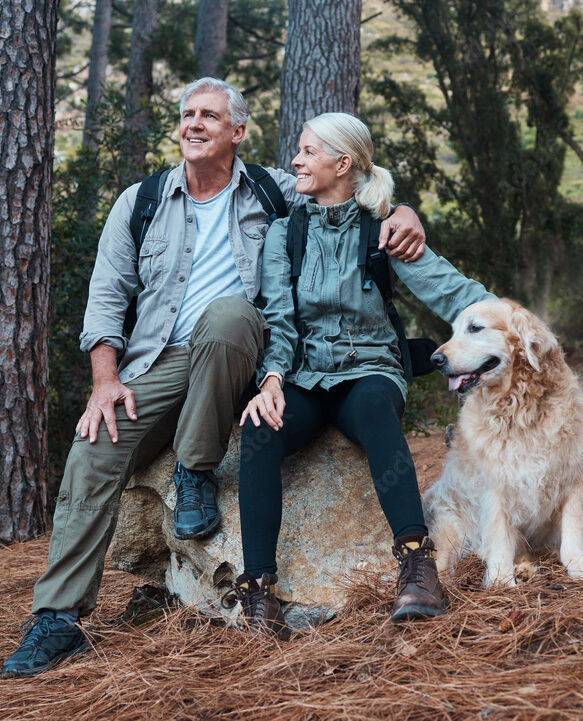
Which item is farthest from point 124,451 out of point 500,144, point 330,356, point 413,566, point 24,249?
point 500,144

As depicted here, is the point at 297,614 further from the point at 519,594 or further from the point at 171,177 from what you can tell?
the point at 171,177

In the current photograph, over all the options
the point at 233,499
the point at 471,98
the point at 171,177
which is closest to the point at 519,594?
the point at 233,499

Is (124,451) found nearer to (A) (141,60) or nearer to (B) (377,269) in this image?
(B) (377,269)

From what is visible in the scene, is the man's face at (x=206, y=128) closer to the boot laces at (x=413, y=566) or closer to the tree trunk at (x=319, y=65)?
the boot laces at (x=413, y=566)

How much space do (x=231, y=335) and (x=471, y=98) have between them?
7.17m

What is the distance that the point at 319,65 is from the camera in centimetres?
619

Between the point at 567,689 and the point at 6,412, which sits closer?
the point at 567,689

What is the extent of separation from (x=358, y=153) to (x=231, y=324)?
983mm

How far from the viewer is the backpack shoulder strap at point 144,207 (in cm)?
344

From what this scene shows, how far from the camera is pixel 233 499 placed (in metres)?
3.20

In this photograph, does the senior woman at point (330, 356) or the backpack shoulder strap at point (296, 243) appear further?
the backpack shoulder strap at point (296, 243)

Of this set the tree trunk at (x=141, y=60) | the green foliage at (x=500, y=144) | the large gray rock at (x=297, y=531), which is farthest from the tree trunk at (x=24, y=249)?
the green foliage at (x=500, y=144)

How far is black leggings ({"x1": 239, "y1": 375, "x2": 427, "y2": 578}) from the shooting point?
2.79 metres

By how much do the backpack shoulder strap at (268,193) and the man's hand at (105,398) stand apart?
0.99 m
